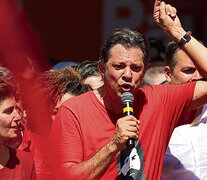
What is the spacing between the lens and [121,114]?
11.3ft

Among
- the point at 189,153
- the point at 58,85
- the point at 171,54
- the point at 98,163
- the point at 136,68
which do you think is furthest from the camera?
the point at 171,54

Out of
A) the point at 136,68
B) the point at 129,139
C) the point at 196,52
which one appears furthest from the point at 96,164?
the point at 196,52

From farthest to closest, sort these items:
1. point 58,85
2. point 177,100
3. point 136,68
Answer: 1. point 58,85
2. point 177,100
3. point 136,68

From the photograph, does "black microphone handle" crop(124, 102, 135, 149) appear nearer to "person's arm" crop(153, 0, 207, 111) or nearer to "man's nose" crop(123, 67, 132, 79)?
"man's nose" crop(123, 67, 132, 79)

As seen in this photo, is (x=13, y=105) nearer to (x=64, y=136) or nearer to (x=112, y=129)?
(x=64, y=136)

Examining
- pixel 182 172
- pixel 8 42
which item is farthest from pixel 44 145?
pixel 8 42

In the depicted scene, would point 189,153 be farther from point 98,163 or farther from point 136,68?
point 98,163

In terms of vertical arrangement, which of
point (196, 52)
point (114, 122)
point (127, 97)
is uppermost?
point (196, 52)

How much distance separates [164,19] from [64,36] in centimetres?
484

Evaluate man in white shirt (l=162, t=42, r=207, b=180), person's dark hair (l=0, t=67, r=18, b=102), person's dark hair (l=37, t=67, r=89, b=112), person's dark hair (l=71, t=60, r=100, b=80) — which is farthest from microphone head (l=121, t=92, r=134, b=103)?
person's dark hair (l=71, t=60, r=100, b=80)

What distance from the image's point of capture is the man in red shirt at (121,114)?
3.21 m

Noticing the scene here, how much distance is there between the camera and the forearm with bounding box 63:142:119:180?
3082 millimetres

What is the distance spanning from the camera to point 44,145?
135 inches

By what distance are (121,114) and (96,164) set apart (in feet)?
1.54
